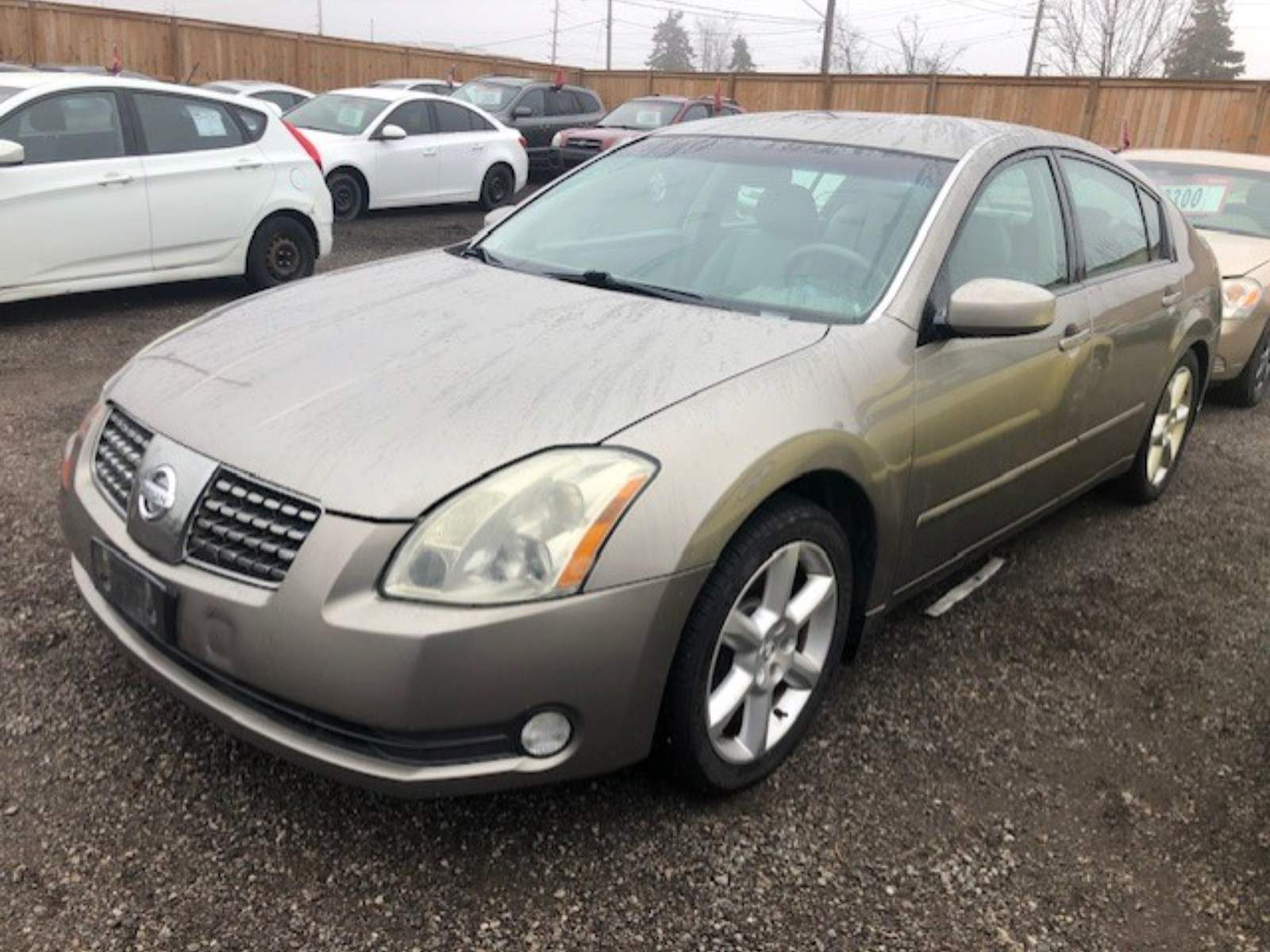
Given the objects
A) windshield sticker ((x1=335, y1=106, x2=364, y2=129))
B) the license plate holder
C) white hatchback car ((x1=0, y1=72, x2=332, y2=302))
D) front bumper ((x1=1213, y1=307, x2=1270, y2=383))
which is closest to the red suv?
windshield sticker ((x1=335, y1=106, x2=364, y2=129))

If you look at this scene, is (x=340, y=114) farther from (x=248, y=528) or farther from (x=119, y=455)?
(x=248, y=528)

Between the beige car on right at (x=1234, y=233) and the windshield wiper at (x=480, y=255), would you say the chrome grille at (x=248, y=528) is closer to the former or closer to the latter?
the windshield wiper at (x=480, y=255)

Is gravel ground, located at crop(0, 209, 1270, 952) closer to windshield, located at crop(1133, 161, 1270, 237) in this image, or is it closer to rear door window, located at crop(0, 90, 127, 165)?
rear door window, located at crop(0, 90, 127, 165)

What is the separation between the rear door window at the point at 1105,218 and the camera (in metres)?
3.78

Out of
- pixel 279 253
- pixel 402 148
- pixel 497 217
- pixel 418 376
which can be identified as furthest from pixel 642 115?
pixel 418 376

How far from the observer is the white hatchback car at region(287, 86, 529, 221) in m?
11.9

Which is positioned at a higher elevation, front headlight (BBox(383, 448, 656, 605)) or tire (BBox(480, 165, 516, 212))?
front headlight (BBox(383, 448, 656, 605))

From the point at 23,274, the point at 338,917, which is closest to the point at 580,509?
the point at 338,917

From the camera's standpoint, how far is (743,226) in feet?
10.7

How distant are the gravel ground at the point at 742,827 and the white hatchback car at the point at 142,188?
12.1 feet

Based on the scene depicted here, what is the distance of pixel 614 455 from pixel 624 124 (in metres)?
14.6

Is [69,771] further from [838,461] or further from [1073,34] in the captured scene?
[1073,34]

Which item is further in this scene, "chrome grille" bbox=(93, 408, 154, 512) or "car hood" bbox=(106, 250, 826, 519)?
"chrome grille" bbox=(93, 408, 154, 512)

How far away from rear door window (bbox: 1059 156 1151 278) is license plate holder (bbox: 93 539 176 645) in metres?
3.06
